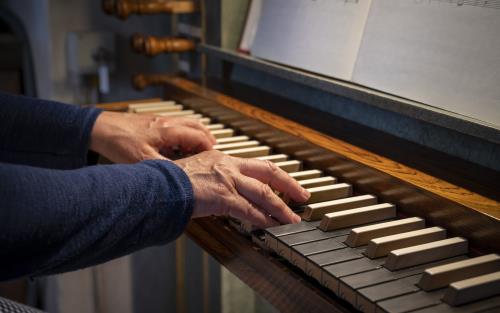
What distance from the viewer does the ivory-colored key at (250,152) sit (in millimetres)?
1353

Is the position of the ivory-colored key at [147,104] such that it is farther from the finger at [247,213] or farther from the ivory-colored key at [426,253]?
the ivory-colored key at [426,253]

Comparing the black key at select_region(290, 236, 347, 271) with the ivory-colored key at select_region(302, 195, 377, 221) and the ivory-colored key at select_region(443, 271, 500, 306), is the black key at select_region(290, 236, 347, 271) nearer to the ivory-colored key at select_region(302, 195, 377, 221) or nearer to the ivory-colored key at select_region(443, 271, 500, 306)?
the ivory-colored key at select_region(302, 195, 377, 221)

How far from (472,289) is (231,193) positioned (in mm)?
386

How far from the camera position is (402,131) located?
1380 mm

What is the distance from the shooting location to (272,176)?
43.4 inches

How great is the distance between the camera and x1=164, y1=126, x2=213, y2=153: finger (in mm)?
1379

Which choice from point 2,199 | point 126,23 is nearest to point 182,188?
point 2,199

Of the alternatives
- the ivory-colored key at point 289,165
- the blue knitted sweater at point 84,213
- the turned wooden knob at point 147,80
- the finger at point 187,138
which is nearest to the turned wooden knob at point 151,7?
the turned wooden knob at point 147,80

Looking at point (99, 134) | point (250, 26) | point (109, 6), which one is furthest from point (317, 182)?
point (109, 6)

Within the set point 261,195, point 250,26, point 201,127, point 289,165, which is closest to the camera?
point 261,195

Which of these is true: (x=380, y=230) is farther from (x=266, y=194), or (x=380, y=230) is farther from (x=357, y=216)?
(x=266, y=194)

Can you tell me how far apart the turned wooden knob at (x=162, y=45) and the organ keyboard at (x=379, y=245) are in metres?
0.86

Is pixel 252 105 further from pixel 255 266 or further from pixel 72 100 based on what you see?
pixel 72 100

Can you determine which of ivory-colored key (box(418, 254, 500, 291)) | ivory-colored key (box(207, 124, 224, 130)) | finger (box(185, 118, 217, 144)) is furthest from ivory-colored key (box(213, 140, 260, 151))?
ivory-colored key (box(418, 254, 500, 291))
